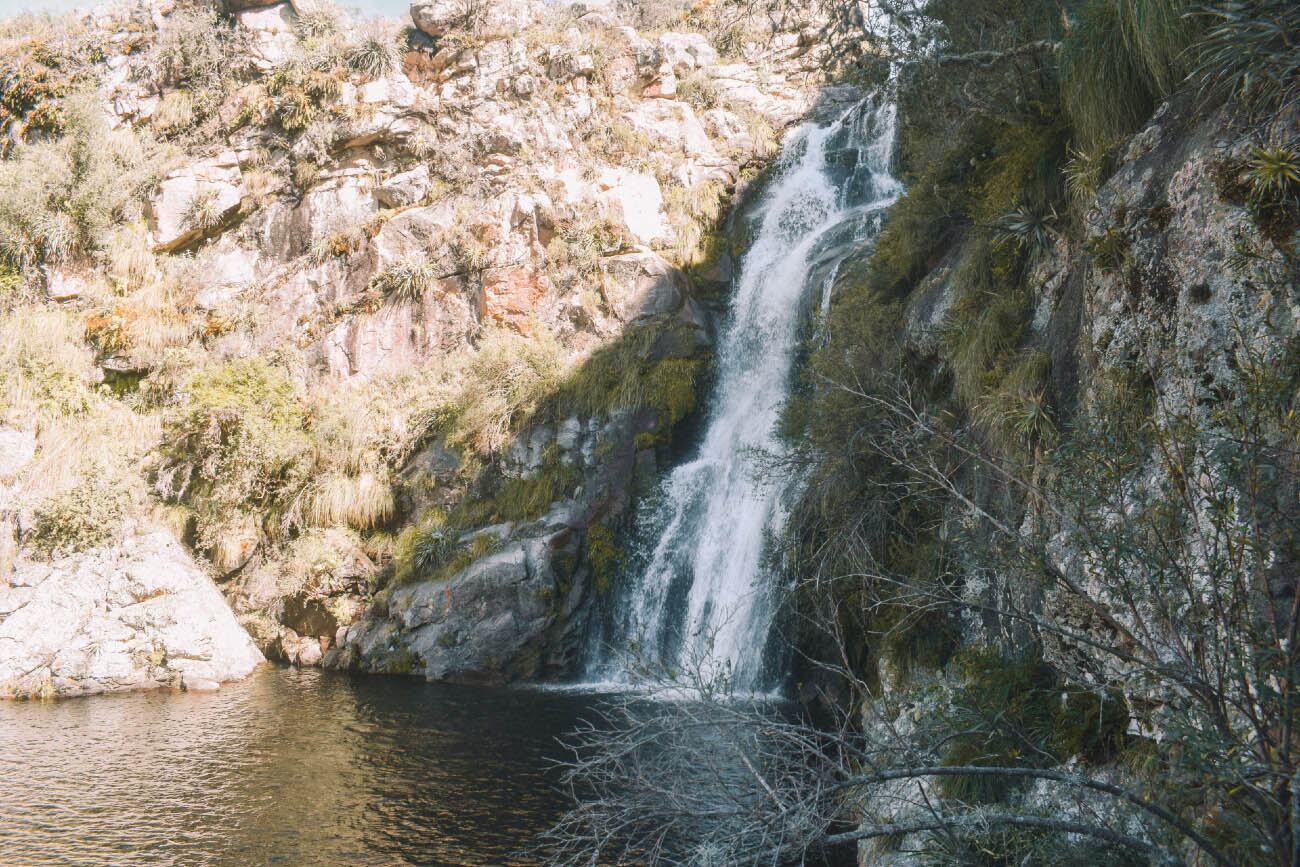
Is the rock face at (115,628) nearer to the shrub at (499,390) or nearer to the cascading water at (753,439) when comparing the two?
the shrub at (499,390)

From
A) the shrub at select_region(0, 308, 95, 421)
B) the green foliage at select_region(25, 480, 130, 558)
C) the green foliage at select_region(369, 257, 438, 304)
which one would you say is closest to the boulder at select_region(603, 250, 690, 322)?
the green foliage at select_region(369, 257, 438, 304)

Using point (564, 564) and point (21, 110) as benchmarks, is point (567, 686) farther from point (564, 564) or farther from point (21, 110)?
point (21, 110)

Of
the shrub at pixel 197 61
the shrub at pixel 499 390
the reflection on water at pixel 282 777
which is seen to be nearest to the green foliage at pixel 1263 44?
the reflection on water at pixel 282 777

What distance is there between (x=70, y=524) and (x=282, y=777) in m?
8.39

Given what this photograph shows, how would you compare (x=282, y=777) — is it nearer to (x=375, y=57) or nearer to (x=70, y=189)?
(x=70, y=189)

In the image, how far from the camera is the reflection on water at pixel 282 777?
7332mm

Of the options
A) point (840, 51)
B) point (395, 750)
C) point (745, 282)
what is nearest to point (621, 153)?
point (745, 282)

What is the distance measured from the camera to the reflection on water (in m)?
7.33

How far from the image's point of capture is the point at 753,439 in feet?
48.4

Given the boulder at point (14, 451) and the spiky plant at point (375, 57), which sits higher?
the spiky plant at point (375, 57)

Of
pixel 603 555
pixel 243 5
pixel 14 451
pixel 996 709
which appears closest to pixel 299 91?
pixel 243 5

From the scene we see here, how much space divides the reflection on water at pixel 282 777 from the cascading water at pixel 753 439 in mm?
2064

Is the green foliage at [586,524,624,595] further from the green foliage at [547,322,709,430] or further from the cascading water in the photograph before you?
the green foliage at [547,322,709,430]

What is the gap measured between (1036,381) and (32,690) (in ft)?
49.4
